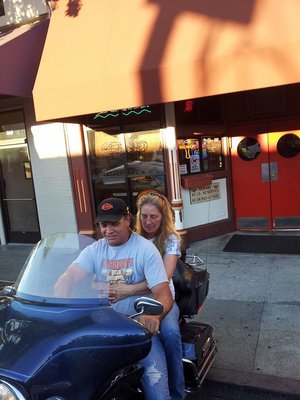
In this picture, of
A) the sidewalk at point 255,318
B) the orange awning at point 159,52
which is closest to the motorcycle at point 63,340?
the sidewalk at point 255,318

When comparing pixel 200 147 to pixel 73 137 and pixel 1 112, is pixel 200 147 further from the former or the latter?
pixel 1 112

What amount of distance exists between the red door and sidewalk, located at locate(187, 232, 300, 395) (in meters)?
1.40

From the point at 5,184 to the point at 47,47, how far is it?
355 cm

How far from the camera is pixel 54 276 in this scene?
7.66 ft

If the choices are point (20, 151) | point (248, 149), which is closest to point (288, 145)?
point (248, 149)

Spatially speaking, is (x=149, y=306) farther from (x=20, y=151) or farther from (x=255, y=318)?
(x=20, y=151)

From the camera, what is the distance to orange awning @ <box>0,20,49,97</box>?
252 inches

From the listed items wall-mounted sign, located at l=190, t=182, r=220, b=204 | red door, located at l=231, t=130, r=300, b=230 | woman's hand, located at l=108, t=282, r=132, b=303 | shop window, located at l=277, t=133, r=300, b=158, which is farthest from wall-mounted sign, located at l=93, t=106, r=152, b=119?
woman's hand, located at l=108, t=282, r=132, b=303

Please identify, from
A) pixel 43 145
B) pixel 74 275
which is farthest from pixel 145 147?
pixel 74 275

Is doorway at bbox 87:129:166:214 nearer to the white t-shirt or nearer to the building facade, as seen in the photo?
the building facade

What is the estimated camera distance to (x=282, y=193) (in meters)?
7.36

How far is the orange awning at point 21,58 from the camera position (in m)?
6.40

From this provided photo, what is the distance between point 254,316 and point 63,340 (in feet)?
9.72

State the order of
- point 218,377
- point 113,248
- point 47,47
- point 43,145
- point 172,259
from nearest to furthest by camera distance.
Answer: point 113,248
point 172,259
point 218,377
point 47,47
point 43,145
